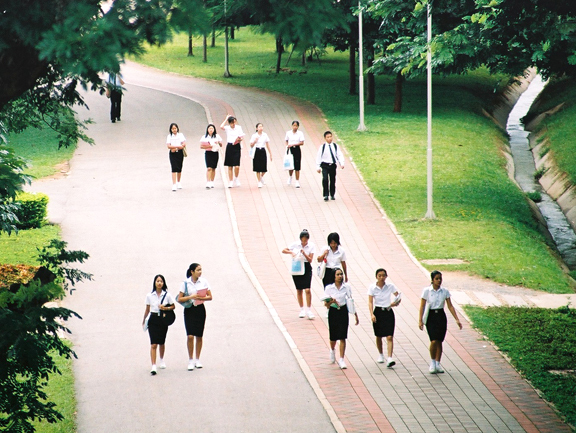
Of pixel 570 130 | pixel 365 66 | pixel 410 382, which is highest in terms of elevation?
pixel 365 66

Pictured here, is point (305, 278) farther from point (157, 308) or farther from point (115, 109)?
point (115, 109)

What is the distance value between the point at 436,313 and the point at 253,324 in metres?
3.52

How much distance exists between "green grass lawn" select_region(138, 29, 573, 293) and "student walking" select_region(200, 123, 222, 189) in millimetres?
2417

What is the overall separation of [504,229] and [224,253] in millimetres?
6987

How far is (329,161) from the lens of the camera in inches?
822

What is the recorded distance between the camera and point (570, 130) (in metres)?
32.5

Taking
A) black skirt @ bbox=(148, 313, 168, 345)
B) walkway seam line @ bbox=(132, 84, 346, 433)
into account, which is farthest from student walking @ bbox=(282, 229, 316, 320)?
black skirt @ bbox=(148, 313, 168, 345)

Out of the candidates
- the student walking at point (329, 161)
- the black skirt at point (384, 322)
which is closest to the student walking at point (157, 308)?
the black skirt at point (384, 322)

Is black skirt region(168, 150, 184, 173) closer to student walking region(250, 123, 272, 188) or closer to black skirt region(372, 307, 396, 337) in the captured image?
student walking region(250, 123, 272, 188)

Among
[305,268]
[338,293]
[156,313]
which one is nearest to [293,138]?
[305,268]

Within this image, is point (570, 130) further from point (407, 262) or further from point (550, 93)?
point (407, 262)

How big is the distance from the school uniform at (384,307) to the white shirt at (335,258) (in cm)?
152

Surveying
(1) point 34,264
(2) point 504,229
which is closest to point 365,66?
(2) point 504,229

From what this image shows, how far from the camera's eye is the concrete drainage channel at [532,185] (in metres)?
23.1
